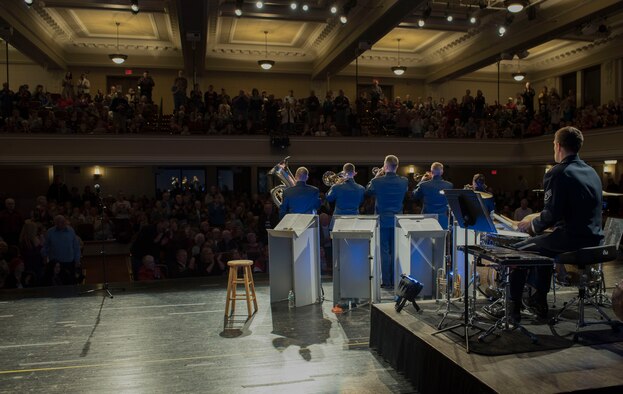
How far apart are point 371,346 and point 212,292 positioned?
3470 millimetres

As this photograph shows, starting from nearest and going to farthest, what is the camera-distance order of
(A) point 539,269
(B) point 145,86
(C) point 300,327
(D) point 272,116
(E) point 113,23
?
(A) point 539,269
(C) point 300,327
(D) point 272,116
(B) point 145,86
(E) point 113,23

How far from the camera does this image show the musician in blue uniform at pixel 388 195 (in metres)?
7.57

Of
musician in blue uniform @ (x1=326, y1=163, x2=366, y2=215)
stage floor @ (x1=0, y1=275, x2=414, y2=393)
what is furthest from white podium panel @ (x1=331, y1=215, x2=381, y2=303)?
musician in blue uniform @ (x1=326, y1=163, x2=366, y2=215)

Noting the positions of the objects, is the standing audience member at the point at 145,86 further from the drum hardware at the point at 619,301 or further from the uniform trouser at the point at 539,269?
the drum hardware at the point at 619,301

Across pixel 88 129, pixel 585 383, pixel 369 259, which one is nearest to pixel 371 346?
pixel 369 259

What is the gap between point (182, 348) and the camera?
5.51 meters

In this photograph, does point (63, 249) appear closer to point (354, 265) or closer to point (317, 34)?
point (354, 265)

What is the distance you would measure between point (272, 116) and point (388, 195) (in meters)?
7.72

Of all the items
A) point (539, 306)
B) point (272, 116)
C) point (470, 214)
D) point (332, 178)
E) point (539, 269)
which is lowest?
point (539, 306)

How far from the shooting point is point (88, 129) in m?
14.0

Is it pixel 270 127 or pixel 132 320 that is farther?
pixel 270 127

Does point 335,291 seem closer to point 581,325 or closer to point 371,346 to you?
point 371,346

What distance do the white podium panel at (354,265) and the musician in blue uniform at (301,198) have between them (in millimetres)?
796

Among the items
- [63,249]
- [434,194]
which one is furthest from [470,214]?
[63,249]
